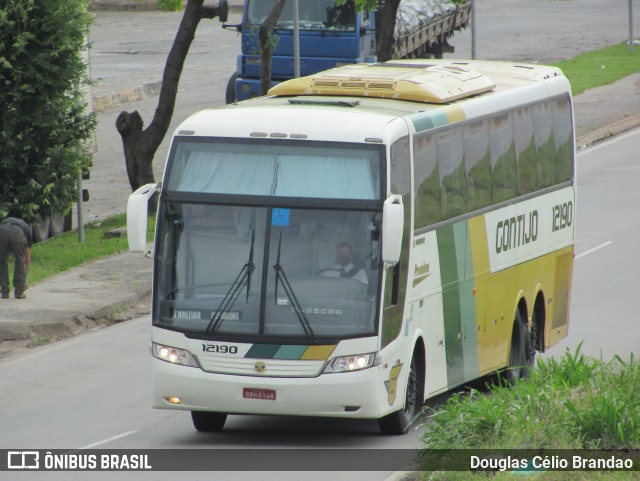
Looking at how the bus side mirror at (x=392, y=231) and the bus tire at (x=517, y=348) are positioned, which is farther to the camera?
the bus tire at (x=517, y=348)

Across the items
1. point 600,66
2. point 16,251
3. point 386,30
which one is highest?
point 386,30

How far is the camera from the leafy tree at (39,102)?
23938 mm

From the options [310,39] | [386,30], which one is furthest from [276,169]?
[310,39]

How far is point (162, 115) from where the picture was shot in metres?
25.5

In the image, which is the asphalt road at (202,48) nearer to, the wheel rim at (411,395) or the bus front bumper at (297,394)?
the wheel rim at (411,395)

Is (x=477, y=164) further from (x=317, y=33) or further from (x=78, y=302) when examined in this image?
(x=317, y=33)

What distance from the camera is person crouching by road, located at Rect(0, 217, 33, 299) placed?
20092mm

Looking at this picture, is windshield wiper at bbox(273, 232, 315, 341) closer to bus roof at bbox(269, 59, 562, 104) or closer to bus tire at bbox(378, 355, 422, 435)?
bus tire at bbox(378, 355, 422, 435)

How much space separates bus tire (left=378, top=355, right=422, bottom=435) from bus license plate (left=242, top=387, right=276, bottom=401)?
116 centimetres

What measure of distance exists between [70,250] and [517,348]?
11041mm

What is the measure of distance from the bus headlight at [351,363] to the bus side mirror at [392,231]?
823 mm

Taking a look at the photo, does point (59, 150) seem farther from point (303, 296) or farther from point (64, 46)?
→ point (303, 296)

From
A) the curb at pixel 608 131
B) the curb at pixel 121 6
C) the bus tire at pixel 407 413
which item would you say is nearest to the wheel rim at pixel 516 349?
the bus tire at pixel 407 413

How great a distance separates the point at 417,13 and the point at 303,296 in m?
29.2
